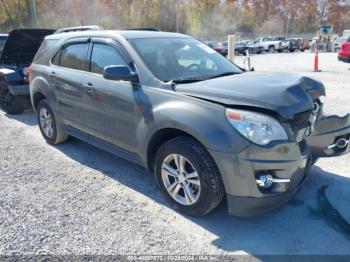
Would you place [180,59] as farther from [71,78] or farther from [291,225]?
[291,225]

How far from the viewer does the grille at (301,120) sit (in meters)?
2.95

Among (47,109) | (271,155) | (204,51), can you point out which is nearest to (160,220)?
(271,155)

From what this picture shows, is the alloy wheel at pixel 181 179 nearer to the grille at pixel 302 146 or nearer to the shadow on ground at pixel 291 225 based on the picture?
the shadow on ground at pixel 291 225

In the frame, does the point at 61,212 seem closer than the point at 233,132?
No

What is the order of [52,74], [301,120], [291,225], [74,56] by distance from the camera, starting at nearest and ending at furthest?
[301,120] < [291,225] < [74,56] < [52,74]

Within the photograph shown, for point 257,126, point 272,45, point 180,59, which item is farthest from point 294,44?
point 257,126

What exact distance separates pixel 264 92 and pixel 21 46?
22.1 feet

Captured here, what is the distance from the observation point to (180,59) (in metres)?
3.96

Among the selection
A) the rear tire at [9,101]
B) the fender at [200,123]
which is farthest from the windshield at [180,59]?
the rear tire at [9,101]

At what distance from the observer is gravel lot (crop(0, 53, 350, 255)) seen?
9.54ft

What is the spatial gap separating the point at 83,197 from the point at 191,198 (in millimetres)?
1310

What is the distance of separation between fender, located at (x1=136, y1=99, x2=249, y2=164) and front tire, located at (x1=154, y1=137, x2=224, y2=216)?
147 mm

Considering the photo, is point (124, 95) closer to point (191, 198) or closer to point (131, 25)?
point (191, 198)

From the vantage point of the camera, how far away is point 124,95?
3658 millimetres
